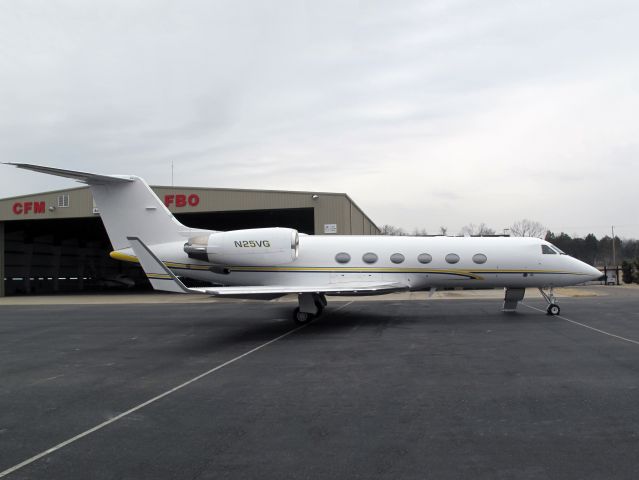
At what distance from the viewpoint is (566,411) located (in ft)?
21.6

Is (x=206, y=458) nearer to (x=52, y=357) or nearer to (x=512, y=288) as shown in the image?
(x=52, y=357)

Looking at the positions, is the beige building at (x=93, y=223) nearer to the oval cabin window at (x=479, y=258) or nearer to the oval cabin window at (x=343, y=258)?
the oval cabin window at (x=343, y=258)

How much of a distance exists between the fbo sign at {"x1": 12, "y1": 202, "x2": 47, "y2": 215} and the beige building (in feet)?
0.16

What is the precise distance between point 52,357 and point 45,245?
44596mm

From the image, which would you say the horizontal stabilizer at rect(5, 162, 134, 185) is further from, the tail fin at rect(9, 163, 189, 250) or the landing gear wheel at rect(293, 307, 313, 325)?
the landing gear wheel at rect(293, 307, 313, 325)

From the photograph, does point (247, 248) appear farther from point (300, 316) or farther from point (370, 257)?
point (370, 257)

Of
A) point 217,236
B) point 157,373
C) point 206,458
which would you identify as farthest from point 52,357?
point 206,458

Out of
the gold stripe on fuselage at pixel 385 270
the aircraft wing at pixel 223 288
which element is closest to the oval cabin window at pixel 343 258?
the gold stripe on fuselage at pixel 385 270

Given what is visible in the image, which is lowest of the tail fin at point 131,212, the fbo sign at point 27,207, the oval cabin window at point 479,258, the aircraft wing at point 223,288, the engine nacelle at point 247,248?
the aircraft wing at point 223,288

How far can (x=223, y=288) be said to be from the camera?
13.9m

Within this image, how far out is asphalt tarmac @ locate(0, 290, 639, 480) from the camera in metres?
5.02

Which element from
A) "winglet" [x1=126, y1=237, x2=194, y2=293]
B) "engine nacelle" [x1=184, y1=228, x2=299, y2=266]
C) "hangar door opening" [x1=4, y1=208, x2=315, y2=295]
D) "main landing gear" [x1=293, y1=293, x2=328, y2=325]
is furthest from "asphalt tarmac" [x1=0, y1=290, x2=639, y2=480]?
"hangar door opening" [x1=4, y1=208, x2=315, y2=295]

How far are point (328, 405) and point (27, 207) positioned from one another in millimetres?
37037

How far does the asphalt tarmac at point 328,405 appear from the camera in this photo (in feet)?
16.5
